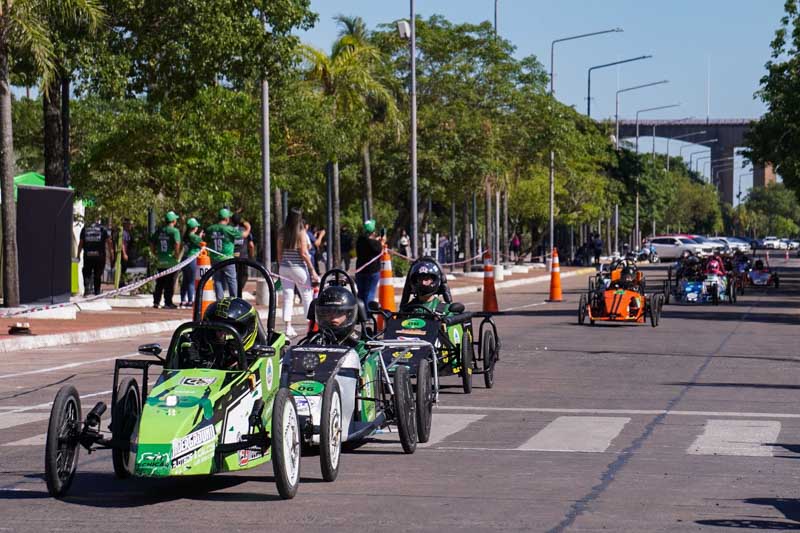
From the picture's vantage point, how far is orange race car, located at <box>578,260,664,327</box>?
2744 centimetres

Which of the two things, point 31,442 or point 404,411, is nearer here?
point 404,411

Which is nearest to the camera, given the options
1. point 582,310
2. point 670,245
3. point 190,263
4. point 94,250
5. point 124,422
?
point 124,422

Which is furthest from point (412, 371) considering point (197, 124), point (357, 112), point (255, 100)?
point (357, 112)

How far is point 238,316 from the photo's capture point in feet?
32.8

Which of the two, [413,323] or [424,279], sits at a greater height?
[424,279]

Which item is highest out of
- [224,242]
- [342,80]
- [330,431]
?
[342,80]

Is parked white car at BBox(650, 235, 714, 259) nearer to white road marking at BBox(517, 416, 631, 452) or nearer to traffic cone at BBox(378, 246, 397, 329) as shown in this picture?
traffic cone at BBox(378, 246, 397, 329)

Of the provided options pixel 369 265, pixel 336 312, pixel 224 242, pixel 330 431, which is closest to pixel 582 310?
pixel 369 265

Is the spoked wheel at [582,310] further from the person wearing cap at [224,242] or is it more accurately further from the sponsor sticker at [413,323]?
the sponsor sticker at [413,323]

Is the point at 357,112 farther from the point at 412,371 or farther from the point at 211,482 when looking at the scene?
the point at 211,482

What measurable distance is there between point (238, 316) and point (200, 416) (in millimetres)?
1239

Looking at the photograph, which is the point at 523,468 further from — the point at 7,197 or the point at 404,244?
the point at 404,244

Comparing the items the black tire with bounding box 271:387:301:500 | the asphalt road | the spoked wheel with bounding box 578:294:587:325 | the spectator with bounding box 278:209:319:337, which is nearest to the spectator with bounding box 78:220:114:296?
the spectator with bounding box 278:209:319:337

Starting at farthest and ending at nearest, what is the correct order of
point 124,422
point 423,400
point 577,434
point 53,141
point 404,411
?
point 53,141 < point 577,434 < point 423,400 < point 404,411 < point 124,422
